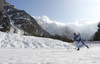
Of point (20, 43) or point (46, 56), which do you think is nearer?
point (46, 56)

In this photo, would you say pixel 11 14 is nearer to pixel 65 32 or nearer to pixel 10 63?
pixel 65 32

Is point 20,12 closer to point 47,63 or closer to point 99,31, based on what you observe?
point 99,31

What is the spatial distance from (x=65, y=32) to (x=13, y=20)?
133118mm

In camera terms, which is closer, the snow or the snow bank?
the snow

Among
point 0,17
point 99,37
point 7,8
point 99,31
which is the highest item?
point 7,8

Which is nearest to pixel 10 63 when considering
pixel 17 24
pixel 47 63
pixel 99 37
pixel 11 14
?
pixel 47 63

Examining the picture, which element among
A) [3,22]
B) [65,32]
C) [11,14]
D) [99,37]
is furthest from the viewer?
[11,14]

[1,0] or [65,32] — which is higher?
[1,0]

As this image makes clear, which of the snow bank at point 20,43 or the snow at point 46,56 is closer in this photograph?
the snow at point 46,56

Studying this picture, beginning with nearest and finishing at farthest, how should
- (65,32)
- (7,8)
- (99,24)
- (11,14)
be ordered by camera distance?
1. (65,32)
2. (99,24)
3. (11,14)
4. (7,8)

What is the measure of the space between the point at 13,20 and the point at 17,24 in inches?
621

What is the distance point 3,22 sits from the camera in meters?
90.3

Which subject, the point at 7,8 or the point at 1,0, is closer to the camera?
the point at 7,8

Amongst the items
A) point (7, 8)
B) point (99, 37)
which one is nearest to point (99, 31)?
point (99, 37)
